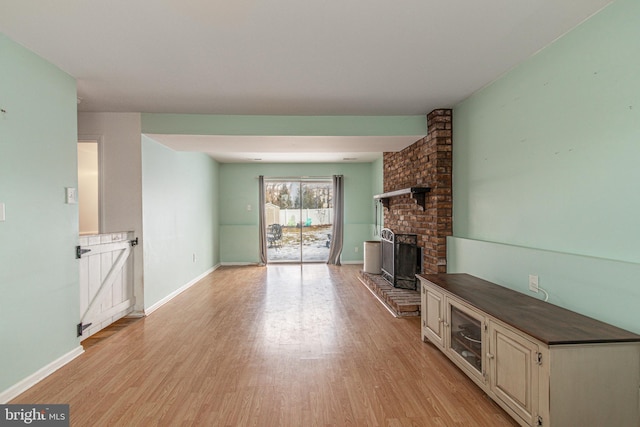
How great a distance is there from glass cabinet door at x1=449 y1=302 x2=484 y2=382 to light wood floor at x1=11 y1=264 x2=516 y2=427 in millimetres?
164

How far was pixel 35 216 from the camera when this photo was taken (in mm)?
2496

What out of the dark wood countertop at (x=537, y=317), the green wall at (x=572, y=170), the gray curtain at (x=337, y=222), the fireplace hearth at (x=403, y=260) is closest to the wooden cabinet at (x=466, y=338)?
the dark wood countertop at (x=537, y=317)

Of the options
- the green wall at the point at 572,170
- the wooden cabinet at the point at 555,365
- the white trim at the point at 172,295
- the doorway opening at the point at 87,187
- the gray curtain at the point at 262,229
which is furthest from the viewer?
the gray curtain at the point at 262,229

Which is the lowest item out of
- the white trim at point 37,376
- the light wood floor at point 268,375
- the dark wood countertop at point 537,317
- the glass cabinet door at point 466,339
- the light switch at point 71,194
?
the light wood floor at point 268,375

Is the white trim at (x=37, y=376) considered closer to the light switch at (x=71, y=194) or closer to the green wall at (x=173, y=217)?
the green wall at (x=173, y=217)

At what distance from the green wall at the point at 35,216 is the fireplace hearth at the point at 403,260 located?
3.91 metres

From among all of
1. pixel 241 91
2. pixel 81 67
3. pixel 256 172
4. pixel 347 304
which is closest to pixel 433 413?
pixel 347 304

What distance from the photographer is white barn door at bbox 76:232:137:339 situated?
327 cm

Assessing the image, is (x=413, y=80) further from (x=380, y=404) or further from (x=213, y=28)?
(x=380, y=404)

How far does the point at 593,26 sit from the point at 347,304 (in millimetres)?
3736

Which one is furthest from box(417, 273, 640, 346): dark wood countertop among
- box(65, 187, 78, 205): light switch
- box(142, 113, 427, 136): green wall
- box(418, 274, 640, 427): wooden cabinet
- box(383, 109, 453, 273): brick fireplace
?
box(65, 187, 78, 205): light switch

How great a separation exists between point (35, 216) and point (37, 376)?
1239mm

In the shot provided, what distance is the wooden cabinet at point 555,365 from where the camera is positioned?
1615 millimetres

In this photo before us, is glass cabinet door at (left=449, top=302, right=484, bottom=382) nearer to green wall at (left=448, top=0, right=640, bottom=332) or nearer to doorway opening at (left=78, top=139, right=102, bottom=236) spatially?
green wall at (left=448, top=0, right=640, bottom=332)
